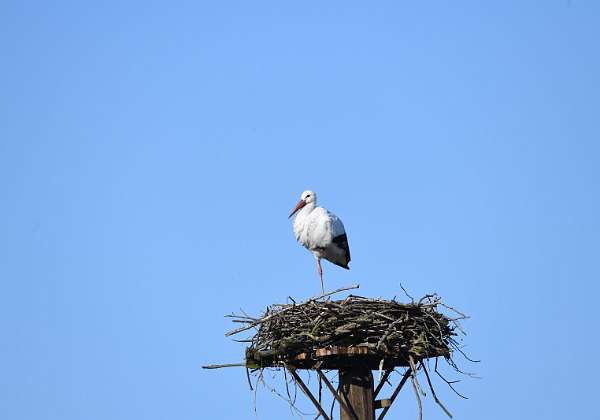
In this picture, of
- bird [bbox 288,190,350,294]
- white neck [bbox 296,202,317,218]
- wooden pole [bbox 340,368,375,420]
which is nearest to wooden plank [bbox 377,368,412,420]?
wooden pole [bbox 340,368,375,420]

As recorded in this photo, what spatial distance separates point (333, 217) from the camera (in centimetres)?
1061

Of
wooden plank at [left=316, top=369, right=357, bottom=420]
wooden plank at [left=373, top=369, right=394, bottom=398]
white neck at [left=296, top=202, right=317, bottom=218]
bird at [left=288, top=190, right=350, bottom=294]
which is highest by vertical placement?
white neck at [left=296, top=202, right=317, bottom=218]

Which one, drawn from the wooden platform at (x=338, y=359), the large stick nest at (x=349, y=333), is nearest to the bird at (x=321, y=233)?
the large stick nest at (x=349, y=333)

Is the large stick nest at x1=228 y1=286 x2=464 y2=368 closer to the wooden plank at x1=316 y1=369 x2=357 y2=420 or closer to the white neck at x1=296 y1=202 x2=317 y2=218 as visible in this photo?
the wooden plank at x1=316 y1=369 x2=357 y2=420

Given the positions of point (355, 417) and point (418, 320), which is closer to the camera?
point (355, 417)

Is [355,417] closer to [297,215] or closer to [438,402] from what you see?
[438,402]

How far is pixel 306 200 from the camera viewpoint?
11.1m

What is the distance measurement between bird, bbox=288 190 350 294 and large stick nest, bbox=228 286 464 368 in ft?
11.0

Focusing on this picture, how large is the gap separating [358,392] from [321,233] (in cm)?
444

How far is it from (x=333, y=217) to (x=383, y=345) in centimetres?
437

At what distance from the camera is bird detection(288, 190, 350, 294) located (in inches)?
413

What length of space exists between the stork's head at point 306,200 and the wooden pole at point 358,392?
485 cm

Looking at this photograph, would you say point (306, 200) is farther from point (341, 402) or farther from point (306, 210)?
point (341, 402)

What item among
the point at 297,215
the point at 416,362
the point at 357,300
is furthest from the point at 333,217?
the point at 416,362
